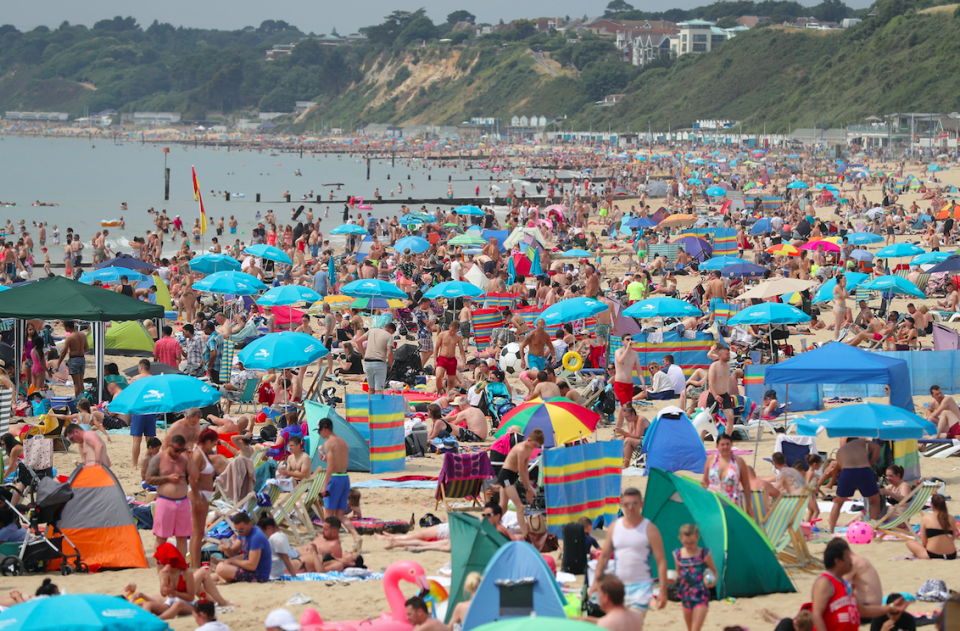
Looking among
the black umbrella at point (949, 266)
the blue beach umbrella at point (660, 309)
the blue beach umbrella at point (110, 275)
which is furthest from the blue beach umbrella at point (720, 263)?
the blue beach umbrella at point (110, 275)

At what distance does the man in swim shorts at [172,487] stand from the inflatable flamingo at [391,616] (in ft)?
4.68

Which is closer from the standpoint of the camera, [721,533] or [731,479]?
[721,533]

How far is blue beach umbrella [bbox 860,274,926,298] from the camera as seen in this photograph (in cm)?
1463

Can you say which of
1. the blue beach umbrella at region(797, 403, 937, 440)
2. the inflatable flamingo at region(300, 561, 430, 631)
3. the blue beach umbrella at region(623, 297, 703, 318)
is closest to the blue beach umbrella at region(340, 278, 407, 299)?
the blue beach umbrella at region(623, 297, 703, 318)

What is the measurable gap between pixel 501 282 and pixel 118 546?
10282mm

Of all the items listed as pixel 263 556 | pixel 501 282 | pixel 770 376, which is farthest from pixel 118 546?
pixel 501 282

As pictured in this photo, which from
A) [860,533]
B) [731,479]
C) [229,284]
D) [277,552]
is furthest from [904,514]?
[229,284]

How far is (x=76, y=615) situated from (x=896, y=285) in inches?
521

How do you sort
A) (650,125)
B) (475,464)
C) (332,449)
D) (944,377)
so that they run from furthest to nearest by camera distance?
1. (650,125)
2. (944,377)
3. (475,464)
4. (332,449)

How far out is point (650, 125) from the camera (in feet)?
328

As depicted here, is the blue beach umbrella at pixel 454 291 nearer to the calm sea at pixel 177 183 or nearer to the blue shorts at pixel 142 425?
the blue shorts at pixel 142 425

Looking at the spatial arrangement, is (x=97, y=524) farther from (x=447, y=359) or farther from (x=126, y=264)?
(x=126, y=264)

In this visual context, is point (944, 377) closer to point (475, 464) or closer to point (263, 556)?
point (475, 464)

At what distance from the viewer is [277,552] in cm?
657
